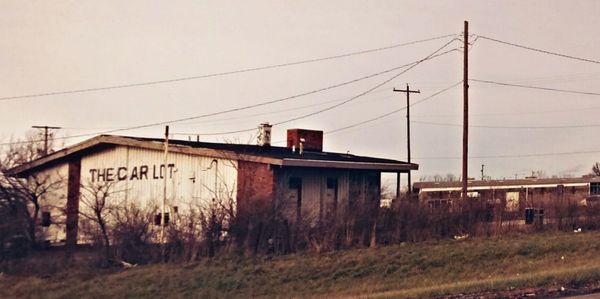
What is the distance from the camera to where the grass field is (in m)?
16.8

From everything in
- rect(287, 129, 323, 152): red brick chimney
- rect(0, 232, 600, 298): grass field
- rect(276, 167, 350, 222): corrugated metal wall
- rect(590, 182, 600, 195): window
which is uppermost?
rect(287, 129, 323, 152): red brick chimney

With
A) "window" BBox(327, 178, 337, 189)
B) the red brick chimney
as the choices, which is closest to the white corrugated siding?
the red brick chimney

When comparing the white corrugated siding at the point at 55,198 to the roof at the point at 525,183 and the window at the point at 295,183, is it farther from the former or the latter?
the roof at the point at 525,183

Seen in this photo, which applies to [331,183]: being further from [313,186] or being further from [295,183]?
[295,183]

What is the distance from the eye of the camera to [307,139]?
35250mm

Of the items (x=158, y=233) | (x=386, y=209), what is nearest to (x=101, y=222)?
(x=158, y=233)

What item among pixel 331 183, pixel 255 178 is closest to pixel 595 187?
pixel 331 183

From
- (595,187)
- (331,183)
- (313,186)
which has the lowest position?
(313,186)

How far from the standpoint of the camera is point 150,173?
29719mm

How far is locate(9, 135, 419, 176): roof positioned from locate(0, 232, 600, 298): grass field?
5512mm

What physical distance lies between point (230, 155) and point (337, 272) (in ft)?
29.4

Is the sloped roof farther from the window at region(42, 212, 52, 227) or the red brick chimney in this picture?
the window at region(42, 212, 52, 227)

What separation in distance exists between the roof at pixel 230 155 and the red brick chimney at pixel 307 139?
1099mm

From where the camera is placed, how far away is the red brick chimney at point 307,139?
113 ft
